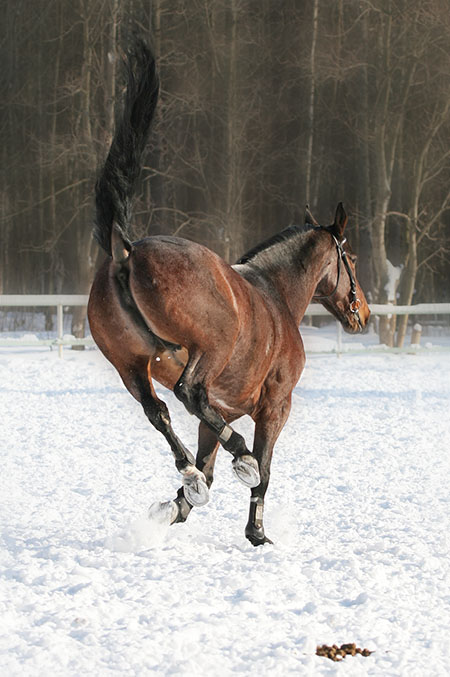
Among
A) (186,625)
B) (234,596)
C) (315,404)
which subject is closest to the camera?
(186,625)

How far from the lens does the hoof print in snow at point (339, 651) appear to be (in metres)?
3.28

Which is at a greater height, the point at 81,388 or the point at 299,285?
the point at 299,285

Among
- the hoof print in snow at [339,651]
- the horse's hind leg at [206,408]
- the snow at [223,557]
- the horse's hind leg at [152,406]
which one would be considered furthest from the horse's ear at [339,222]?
the hoof print in snow at [339,651]

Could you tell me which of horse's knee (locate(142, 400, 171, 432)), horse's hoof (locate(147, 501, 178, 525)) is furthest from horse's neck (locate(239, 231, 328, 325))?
horse's hoof (locate(147, 501, 178, 525))

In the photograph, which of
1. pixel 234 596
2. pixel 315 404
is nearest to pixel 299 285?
pixel 234 596

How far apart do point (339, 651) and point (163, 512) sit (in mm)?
1795

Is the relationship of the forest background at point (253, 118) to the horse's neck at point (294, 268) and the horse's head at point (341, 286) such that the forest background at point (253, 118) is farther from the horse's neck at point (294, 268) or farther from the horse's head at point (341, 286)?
the horse's neck at point (294, 268)

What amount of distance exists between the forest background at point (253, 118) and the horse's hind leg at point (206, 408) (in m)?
12.1

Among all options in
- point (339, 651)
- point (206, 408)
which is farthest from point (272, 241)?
point (339, 651)

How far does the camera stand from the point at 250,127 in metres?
17.2

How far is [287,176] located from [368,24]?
358 centimetres

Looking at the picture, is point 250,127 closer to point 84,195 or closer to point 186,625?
point 84,195

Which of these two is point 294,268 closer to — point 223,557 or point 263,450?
point 263,450

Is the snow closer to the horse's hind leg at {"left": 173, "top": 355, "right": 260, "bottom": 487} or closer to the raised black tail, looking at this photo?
the horse's hind leg at {"left": 173, "top": 355, "right": 260, "bottom": 487}
